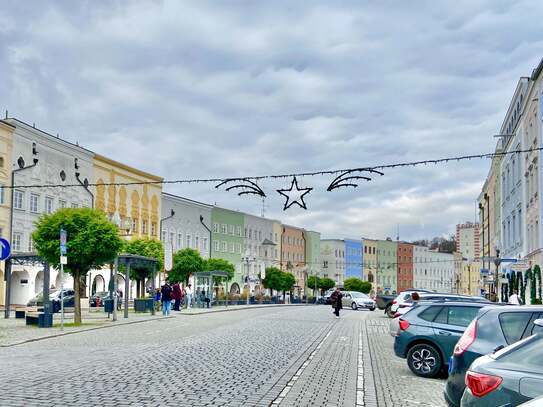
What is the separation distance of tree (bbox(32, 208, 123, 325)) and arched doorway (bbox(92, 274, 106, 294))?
3417 centimetres

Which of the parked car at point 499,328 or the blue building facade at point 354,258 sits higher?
the blue building facade at point 354,258

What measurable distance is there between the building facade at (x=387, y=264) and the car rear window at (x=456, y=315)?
419 ft

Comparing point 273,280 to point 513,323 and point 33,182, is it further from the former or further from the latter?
point 513,323

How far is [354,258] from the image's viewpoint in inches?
5443

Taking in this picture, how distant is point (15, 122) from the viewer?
165 ft

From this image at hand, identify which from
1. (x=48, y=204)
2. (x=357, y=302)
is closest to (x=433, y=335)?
(x=48, y=204)

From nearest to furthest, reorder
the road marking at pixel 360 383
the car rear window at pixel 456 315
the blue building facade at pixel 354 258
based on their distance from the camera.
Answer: the road marking at pixel 360 383 < the car rear window at pixel 456 315 < the blue building facade at pixel 354 258

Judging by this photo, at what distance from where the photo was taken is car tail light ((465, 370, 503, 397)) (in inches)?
249

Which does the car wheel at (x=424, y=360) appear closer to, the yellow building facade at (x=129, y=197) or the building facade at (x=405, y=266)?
the yellow building facade at (x=129, y=197)

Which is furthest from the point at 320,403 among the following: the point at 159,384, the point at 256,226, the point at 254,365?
the point at 256,226

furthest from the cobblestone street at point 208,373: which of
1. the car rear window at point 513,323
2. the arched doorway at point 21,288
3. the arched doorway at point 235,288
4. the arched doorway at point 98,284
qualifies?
the arched doorway at point 235,288

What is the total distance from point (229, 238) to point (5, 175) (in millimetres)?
47089

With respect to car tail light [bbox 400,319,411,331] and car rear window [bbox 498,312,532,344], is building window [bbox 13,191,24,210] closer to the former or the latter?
car tail light [bbox 400,319,411,331]

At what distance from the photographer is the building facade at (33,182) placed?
5166 cm
